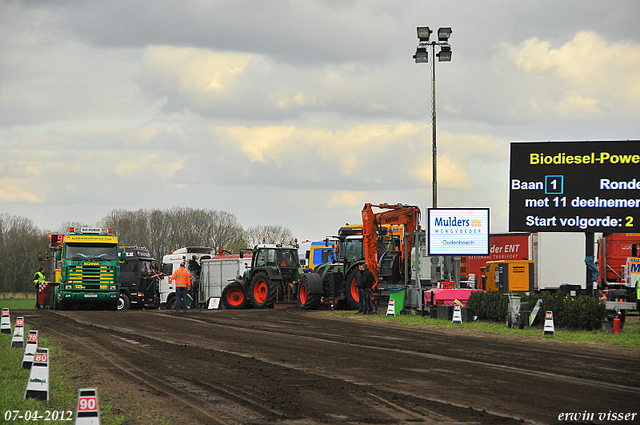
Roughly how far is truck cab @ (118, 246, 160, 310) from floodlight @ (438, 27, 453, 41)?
721 inches

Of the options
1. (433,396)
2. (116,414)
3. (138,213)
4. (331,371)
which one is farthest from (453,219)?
(138,213)

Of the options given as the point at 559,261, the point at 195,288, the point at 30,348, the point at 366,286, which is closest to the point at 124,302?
the point at 195,288

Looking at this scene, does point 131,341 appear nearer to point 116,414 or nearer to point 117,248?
point 116,414

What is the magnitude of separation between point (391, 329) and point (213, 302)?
1656 centimetres

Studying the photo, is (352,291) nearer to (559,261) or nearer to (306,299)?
(306,299)

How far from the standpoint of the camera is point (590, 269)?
2519 centimetres

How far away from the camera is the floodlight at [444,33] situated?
28516 millimetres

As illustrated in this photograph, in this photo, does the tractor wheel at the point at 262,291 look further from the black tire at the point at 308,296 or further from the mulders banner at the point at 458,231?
the mulders banner at the point at 458,231

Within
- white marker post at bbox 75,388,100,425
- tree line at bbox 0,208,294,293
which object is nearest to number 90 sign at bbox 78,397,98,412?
white marker post at bbox 75,388,100,425

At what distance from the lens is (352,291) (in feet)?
90.2

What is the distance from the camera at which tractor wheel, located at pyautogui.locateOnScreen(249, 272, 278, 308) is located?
29.3 meters

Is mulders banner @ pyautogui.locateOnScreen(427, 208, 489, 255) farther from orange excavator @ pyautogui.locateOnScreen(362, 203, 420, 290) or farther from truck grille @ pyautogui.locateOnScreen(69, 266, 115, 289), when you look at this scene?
truck grille @ pyautogui.locateOnScreen(69, 266, 115, 289)

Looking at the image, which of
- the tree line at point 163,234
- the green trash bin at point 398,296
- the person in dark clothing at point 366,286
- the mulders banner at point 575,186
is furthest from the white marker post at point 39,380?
the tree line at point 163,234

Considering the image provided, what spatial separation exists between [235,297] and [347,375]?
21076 mm
